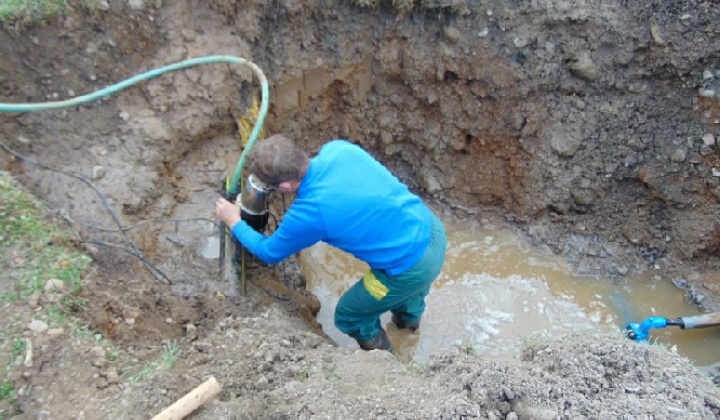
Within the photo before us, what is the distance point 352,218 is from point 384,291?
1.98ft

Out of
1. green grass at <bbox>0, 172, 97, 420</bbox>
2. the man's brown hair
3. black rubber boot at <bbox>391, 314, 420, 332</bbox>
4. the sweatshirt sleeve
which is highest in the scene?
the man's brown hair

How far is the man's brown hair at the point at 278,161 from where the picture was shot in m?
2.38

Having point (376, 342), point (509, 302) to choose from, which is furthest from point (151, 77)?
point (509, 302)

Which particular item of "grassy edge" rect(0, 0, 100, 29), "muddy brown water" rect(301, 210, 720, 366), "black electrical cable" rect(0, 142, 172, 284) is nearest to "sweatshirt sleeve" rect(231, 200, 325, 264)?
"black electrical cable" rect(0, 142, 172, 284)

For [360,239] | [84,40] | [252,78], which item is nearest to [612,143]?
[360,239]

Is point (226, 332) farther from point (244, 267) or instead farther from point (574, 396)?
point (574, 396)

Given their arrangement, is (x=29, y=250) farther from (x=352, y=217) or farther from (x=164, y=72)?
(x=352, y=217)

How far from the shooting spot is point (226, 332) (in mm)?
2518

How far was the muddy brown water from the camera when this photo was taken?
146 inches

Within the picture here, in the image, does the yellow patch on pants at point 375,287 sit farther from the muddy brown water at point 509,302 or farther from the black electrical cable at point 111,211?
the black electrical cable at point 111,211

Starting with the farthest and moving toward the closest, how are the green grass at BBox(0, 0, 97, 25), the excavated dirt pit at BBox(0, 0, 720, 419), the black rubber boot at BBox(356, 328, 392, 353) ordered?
the black rubber boot at BBox(356, 328, 392, 353) < the green grass at BBox(0, 0, 97, 25) < the excavated dirt pit at BBox(0, 0, 720, 419)

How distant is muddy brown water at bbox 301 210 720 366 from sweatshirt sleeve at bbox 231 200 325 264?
1.28 m

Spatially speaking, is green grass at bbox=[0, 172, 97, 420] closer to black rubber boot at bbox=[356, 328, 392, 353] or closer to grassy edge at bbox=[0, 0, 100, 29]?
grassy edge at bbox=[0, 0, 100, 29]

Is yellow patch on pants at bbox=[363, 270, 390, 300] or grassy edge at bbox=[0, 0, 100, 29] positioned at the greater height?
grassy edge at bbox=[0, 0, 100, 29]
